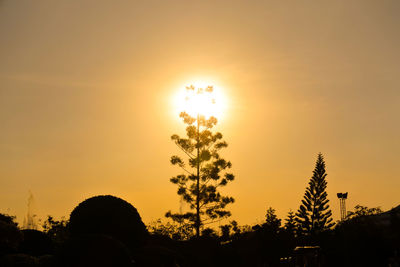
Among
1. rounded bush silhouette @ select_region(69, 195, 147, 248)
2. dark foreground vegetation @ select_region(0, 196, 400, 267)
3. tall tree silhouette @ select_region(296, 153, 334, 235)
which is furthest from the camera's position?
tall tree silhouette @ select_region(296, 153, 334, 235)

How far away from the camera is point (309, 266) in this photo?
2959 cm

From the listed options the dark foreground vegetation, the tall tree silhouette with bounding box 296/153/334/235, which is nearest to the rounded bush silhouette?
the dark foreground vegetation

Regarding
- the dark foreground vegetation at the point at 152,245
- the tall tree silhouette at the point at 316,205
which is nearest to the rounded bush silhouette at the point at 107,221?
the dark foreground vegetation at the point at 152,245

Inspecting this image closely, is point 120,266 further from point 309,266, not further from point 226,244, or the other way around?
point 226,244

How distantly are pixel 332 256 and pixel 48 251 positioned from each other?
18416 mm

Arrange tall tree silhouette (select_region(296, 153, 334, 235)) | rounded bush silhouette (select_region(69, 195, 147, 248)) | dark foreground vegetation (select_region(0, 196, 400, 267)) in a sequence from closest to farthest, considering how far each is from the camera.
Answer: dark foreground vegetation (select_region(0, 196, 400, 267)), rounded bush silhouette (select_region(69, 195, 147, 248)), tall tree silhouette (select_region(296, 153, 334, 235))

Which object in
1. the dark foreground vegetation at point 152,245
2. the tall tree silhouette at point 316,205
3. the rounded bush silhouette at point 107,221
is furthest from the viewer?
the tall tree silhouette at point 316,205

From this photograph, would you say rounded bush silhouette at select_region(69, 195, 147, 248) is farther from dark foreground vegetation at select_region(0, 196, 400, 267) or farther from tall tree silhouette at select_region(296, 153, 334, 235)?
tall tree silhouette at select_region(296, 153, 334, 235)

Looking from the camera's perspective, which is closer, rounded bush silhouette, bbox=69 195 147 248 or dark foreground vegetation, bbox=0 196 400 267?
dark foreground vegetation, bbox=0 196 400 267

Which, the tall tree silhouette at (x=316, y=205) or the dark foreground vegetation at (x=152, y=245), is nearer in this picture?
the dark foreground vegetation at (x=152, y=245)

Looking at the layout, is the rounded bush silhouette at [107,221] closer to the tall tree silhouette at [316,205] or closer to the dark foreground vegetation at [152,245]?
the dark foreground vegetation at [152,245]

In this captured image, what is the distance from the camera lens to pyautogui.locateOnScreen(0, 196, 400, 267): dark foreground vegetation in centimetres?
1819

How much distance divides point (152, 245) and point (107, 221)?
417 centimetres

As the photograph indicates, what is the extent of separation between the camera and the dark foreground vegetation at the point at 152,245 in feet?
59.7
